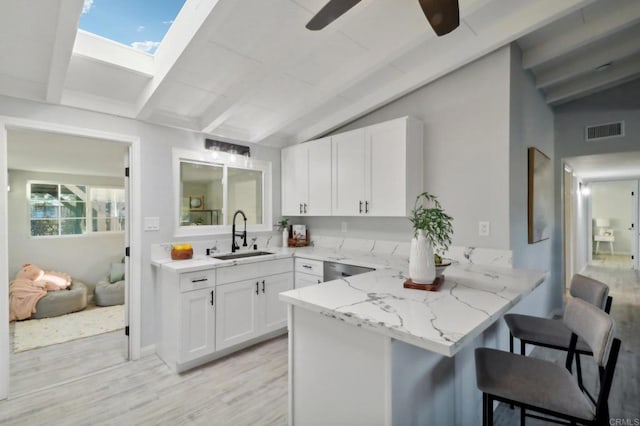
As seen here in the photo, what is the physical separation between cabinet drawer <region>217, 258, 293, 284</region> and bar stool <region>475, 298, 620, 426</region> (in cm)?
210

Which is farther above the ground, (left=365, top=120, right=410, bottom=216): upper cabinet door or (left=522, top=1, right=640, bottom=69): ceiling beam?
(left=522, top=1, right=640, bottom=69): ceiling beam

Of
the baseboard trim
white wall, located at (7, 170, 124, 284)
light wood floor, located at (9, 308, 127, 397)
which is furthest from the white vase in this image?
white wall, located at (7, 170, 124, 284)

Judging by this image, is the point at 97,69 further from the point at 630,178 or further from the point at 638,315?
the point at 630,178

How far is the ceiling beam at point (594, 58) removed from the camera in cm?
274

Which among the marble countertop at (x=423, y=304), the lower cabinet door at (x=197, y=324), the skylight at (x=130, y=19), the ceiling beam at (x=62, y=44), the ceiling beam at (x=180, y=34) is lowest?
the lower cabinet door at (x=197, y=324)

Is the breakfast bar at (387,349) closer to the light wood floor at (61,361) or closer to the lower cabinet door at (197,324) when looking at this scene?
the lower cabinet door at (197,324)

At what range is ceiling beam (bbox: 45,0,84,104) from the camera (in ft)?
4.93

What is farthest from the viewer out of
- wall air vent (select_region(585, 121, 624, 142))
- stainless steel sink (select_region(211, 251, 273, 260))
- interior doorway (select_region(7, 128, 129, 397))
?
wall air vent (select_region(585, 121, 624, 142))

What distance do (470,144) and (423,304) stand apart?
1.87 meters

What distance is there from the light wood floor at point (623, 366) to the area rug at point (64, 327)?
4.11 metres

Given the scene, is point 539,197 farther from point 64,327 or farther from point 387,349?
point 64,327

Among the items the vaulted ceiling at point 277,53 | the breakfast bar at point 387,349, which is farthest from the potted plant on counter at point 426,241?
the vaulted ceiling at point 277,53

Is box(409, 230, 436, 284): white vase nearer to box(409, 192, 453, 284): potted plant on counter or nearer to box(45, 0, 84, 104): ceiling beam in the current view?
box(409, 192, 453, 284): potted plant on counter

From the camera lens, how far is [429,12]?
151 centimetres
